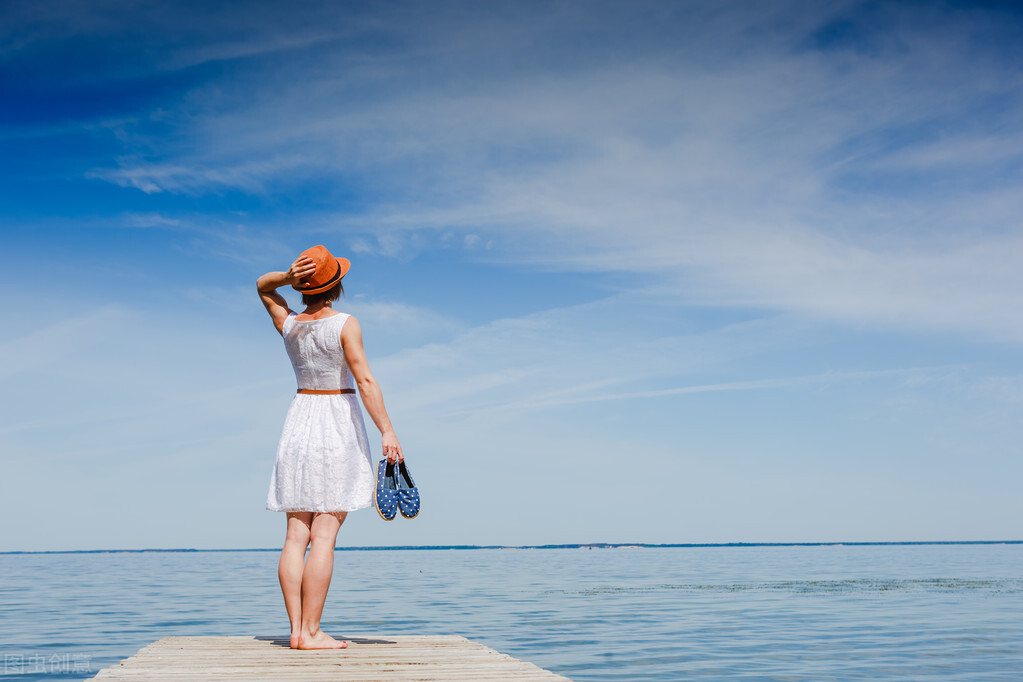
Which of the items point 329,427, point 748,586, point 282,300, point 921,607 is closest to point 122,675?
point 329,427

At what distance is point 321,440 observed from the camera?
5.76m

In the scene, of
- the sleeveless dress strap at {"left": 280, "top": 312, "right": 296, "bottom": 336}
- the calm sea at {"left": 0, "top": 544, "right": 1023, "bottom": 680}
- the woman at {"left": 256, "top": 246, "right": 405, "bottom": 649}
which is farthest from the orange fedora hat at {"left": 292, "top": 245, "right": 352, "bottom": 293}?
the calm sea at {"left": 0, "top": 544, "right": 1023, "bottom": 680}

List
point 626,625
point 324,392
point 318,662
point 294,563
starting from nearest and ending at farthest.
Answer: point 318,662, point 294,563, point 324,392, point 626,625

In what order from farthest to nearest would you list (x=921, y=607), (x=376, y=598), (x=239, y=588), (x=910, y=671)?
1. (x=239, y=588)
2. (x=376, y=598)
3. (x=921, y=607)
4. (x=910, y=671)

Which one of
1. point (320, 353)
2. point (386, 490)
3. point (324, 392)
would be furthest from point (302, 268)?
point (386, 490)

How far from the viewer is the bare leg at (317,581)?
5.59 m

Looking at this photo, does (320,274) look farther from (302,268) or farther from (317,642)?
(317,642)

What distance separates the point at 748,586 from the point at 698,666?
75.4 feet

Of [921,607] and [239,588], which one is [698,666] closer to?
[921,607]

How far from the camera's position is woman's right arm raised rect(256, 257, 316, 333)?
582 cm

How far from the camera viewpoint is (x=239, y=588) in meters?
33.3

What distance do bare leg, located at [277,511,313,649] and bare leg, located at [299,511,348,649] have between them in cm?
4

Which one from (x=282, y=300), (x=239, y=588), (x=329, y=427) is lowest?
(x=239, y=588)

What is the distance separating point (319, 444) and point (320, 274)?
1.09 metres
